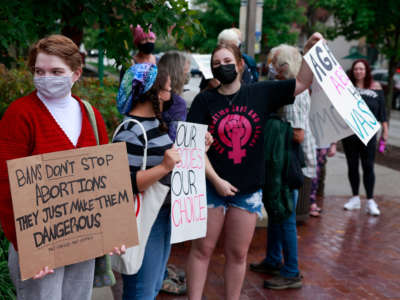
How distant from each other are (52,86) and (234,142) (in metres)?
1.43

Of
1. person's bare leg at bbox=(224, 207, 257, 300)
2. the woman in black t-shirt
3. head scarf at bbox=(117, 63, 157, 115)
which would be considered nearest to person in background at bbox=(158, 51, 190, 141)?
the woman in black t-shirt

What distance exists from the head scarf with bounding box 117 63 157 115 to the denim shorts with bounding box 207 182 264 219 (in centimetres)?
95

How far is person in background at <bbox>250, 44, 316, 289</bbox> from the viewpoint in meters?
3.97

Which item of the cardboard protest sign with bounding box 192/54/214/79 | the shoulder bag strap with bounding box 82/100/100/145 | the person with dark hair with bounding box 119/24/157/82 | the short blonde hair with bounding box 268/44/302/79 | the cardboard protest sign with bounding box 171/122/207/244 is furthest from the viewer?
the person with dark hair with bounding box 119/24/157/82

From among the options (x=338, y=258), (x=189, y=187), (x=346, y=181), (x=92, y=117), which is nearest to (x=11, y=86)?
(x=189, y=187)

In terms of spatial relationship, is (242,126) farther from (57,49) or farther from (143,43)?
(143,43)

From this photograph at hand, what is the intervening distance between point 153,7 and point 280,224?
213 cm

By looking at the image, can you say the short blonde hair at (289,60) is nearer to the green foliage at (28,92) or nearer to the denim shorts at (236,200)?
the denim shorts at (236,200)

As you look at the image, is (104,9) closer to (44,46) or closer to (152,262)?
(44,46)

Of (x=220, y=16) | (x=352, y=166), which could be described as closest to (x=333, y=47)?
(x=220, y=16)

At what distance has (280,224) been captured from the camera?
4117mm

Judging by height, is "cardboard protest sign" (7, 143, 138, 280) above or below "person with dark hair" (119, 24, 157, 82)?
below

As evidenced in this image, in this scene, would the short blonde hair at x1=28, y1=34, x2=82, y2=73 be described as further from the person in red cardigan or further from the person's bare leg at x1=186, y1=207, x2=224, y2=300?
the person's bare leg at x1=186, y1=207, x2=224, y2=300

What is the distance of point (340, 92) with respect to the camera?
3.03m
